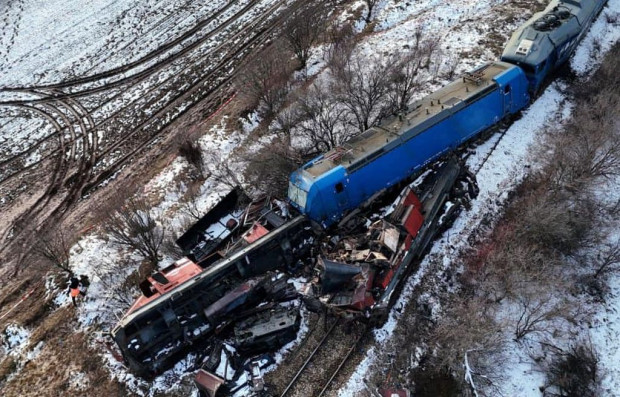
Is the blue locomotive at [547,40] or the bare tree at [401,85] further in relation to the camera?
the bare tree at [401,85]

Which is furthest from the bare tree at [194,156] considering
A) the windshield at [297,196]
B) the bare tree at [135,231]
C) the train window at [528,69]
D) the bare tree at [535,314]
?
the train window at [528,69]

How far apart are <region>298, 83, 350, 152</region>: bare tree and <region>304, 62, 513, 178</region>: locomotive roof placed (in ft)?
9.55

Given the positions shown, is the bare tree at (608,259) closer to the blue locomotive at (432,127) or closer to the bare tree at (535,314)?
the bare tree at (535,314)

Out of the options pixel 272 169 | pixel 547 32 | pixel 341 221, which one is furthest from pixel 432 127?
pixel 547 32

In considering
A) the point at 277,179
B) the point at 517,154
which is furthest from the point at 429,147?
the point at 277,179

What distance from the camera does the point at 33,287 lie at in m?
20.6

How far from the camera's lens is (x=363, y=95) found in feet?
76.6

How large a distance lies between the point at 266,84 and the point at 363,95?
6.30 metres

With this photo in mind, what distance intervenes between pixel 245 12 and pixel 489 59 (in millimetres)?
20766

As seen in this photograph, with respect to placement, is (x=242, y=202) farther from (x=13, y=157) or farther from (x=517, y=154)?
(x=13, y=157)

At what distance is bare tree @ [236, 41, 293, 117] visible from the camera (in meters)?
26.4

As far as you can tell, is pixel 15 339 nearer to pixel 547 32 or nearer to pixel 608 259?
pixel 608 259

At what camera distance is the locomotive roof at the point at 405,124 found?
18.8 m

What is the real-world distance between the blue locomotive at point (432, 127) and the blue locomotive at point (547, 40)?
0.05 meters
